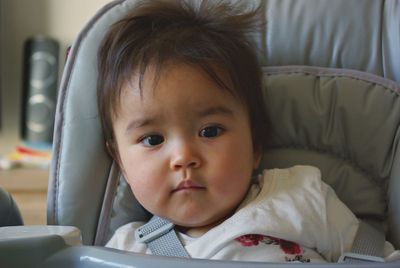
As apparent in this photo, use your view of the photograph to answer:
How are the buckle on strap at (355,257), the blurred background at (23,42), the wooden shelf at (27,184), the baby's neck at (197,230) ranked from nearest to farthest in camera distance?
the buckle on strap at (355,257)
the baby's neck at (197,230)
the wooden shelf at (27,184)
the blurred background at (23,42)

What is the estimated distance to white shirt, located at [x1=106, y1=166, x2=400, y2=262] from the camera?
0.80m

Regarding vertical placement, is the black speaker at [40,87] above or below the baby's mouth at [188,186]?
below

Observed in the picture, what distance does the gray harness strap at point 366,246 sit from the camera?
787mm

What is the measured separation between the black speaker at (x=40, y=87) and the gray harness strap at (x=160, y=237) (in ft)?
4.27

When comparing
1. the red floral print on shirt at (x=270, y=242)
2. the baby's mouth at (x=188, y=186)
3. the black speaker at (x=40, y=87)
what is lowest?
the black speaker at (x=40, y=87)

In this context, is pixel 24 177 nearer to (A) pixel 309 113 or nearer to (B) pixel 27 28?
(B) pixel 27 28

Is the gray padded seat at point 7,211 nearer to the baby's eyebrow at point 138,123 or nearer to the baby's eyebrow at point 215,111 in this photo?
the baby's eyebrow at point 138,123

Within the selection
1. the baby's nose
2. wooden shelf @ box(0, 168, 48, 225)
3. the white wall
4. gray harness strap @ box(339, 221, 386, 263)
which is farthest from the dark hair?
the white wall

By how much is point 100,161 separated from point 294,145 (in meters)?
0.32

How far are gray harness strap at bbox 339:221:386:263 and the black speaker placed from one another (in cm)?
149

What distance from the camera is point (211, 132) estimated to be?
32.9 inches

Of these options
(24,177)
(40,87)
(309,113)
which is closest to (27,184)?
(24,177)

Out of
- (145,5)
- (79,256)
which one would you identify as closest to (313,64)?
(145,5)

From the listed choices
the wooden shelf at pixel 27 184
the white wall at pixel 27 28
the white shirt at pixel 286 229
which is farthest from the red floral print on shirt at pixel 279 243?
the white wall at pixel 27 28
